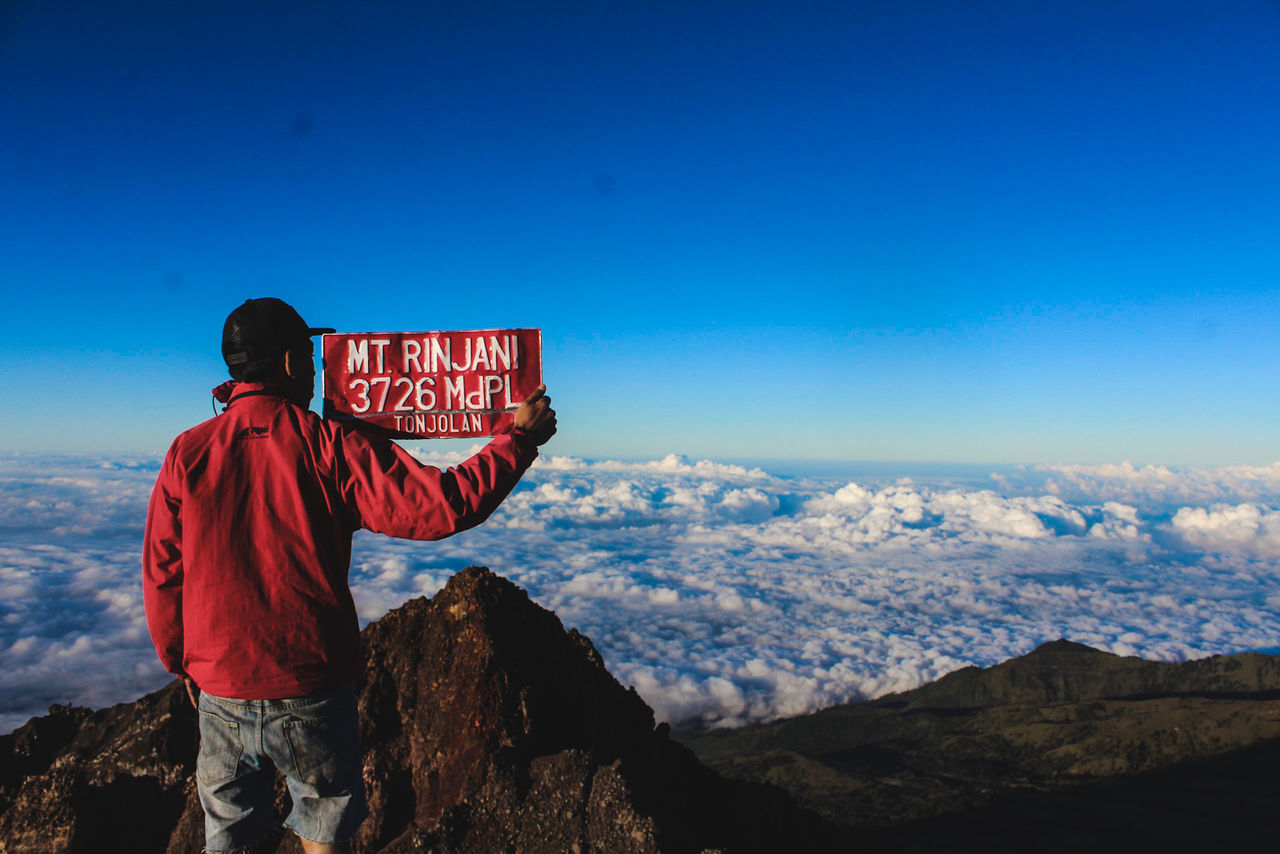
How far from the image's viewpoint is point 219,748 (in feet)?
10.4

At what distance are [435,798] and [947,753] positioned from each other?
4536 inches

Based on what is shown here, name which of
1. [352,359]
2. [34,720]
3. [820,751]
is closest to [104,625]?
[820,751]

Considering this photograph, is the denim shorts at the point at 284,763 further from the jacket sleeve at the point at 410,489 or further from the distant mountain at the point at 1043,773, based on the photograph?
the distant mountain at the point at 1043,773

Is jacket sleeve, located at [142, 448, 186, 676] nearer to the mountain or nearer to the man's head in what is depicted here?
the man's head

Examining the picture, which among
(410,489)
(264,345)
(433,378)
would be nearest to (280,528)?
(410,489)

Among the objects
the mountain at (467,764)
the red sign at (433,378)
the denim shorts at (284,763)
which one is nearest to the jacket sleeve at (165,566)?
the denim shorts at (284,763)

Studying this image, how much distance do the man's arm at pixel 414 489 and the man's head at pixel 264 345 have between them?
0.74 metres

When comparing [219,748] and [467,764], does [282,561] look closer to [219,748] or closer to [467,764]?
[219,748]

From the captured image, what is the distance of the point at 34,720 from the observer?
1020 centimetres

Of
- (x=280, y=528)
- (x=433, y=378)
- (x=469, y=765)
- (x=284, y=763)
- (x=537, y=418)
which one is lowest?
(x=469, y=765)

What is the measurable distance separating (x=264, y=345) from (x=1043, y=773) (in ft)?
373

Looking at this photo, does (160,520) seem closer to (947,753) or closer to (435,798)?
(435,798)

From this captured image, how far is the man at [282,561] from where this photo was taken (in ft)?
9.46

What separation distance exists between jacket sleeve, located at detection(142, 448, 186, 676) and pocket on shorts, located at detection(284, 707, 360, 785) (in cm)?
77
